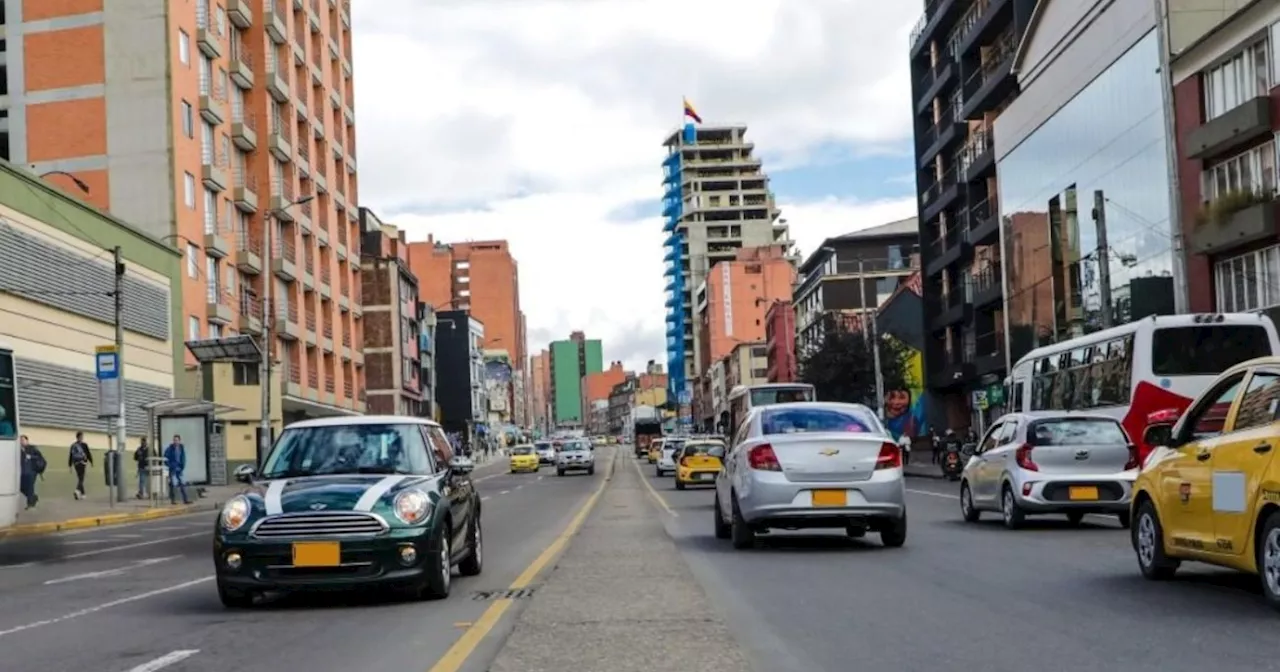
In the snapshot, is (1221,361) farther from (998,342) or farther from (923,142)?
(923,142)

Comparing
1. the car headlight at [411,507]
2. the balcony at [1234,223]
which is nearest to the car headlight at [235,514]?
the car headlight at [411,507]

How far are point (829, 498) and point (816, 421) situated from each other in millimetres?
1202

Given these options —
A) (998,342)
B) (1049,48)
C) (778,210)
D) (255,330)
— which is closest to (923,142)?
(998,342)

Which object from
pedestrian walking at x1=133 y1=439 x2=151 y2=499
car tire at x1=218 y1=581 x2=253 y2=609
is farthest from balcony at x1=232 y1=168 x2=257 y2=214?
car tire at x1=218 y1=581 x2=253 y2=609

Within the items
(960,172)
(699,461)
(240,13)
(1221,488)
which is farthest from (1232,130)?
(240,13)

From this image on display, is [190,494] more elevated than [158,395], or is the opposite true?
[158,395]

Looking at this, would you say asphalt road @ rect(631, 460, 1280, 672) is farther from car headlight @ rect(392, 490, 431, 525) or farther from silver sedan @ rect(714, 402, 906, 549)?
car headlight @ rect(392, 490, 431, 525)

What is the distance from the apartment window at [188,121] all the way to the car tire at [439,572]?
156 ft

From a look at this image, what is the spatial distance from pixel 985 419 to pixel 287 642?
5853 centimetres

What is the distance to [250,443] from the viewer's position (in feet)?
202

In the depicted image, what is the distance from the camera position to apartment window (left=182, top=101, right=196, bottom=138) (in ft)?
182

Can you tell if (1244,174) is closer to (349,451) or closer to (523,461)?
(349,451)

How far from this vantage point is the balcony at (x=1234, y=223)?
116ft

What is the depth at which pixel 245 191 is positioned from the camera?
61719 mm
